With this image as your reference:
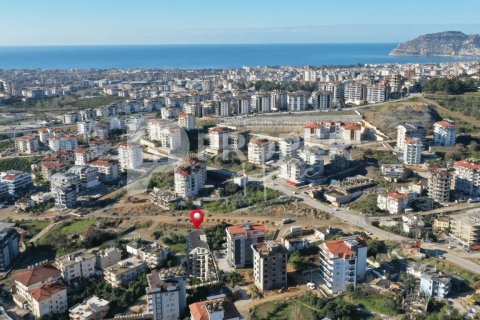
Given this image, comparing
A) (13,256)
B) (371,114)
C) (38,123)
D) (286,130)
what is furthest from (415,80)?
(13,256)

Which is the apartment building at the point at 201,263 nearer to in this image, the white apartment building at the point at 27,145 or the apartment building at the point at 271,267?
the apartment building at the point at 271,267

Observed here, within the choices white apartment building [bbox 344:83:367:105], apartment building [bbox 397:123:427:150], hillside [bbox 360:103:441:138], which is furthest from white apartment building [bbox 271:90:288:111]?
apartment building [bbox 397:123:427:150]

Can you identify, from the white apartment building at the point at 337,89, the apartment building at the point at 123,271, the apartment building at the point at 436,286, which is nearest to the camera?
the apartment building at the point at 436,286

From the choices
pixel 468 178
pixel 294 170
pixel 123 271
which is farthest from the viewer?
pixel 294 170

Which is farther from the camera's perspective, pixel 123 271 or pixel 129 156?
pixel 129 156

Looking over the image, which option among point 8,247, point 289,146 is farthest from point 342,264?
point 289,146

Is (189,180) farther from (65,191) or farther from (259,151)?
(65,191)

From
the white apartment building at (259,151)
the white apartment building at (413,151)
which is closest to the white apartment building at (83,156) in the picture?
the white apartment building at (259,151)

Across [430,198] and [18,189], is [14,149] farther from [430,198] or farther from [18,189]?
[430,198]
